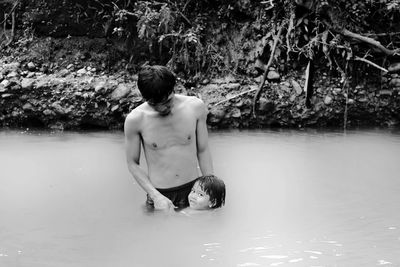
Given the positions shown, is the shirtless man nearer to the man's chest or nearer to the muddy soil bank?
the man's chest

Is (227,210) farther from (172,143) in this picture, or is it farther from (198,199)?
(172,143)

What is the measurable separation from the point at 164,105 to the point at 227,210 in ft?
2.92

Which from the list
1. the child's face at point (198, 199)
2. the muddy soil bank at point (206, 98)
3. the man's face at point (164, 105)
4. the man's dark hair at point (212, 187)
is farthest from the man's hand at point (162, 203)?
the muddy soil bank at point (206, 98)

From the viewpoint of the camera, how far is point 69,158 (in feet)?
17.2

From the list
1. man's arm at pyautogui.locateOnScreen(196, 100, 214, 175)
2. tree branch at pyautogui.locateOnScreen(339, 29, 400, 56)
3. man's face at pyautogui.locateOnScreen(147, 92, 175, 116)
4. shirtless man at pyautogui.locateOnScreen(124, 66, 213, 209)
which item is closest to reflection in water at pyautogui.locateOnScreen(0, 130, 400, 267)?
shirtless man at pyautogui.locateOnScreen(124, 66, 213, 209)

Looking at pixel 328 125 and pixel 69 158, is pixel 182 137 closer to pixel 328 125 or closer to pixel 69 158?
pixel 69 158

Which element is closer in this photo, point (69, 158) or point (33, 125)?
point (69, 158)

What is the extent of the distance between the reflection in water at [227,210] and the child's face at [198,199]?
67mm

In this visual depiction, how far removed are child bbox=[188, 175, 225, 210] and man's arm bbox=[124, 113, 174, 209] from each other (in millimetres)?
172

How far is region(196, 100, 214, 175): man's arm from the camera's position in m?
3.53

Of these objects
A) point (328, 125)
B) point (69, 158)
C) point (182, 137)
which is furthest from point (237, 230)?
point (328, 125)

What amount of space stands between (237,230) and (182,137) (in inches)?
27.8

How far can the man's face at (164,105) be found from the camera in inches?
129

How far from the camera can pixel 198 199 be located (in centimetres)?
339
